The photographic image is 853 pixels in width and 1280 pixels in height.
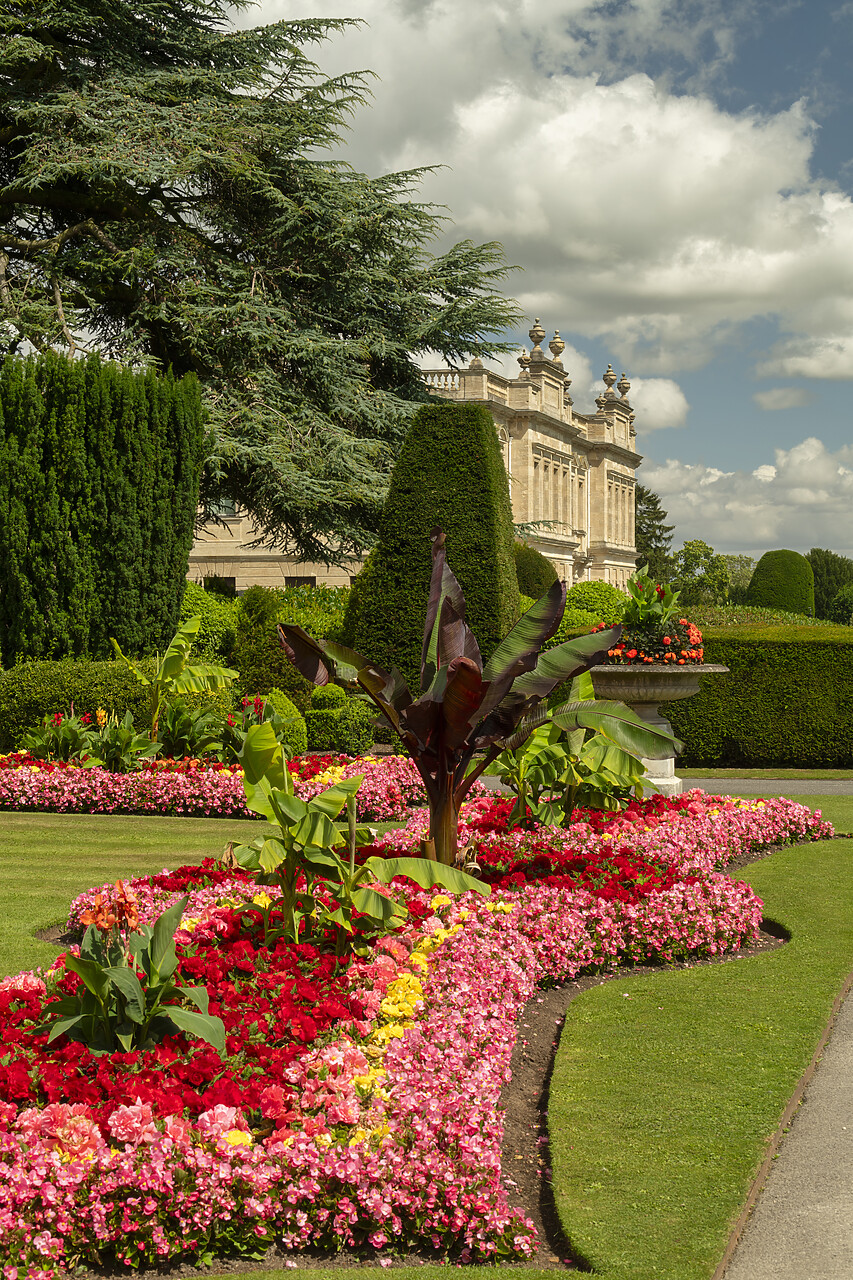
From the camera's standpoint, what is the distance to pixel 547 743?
24.3ft

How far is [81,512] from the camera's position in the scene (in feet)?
44.1

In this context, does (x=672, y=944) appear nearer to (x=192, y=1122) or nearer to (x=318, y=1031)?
(x=318, y=1031)

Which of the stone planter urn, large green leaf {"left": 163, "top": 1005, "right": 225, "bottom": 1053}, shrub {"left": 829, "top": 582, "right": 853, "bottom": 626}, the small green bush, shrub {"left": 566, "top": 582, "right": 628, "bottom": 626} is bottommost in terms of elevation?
large green leaf {"left": 163, "top": 1005, "right": 225, "bottom": 1053}

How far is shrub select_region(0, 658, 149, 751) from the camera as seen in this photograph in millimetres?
11688

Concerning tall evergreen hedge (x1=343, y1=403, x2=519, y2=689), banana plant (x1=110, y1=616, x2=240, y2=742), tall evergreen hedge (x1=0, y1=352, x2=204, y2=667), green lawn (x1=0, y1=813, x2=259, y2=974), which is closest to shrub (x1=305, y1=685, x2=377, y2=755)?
tall evergreen hedge (x1=343, y1=403, x2=519, y2=689)

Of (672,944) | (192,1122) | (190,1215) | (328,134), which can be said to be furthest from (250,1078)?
(328,134)

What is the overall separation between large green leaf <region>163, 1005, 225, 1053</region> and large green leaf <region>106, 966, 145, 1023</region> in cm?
9

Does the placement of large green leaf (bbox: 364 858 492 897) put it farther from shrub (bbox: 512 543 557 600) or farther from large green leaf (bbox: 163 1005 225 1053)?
shrub (bbox: 512 543 557 600)

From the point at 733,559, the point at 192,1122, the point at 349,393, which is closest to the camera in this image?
the point at 192,1122

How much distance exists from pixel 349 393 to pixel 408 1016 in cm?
1619

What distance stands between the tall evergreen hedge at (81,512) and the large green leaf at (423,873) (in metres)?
9.39

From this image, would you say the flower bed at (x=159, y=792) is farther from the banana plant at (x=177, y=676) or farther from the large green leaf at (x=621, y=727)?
the large green leaf at (x=621, y=727)

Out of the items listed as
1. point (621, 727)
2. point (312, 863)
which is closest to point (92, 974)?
point (312, 863)

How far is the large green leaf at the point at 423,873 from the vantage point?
4855mm
